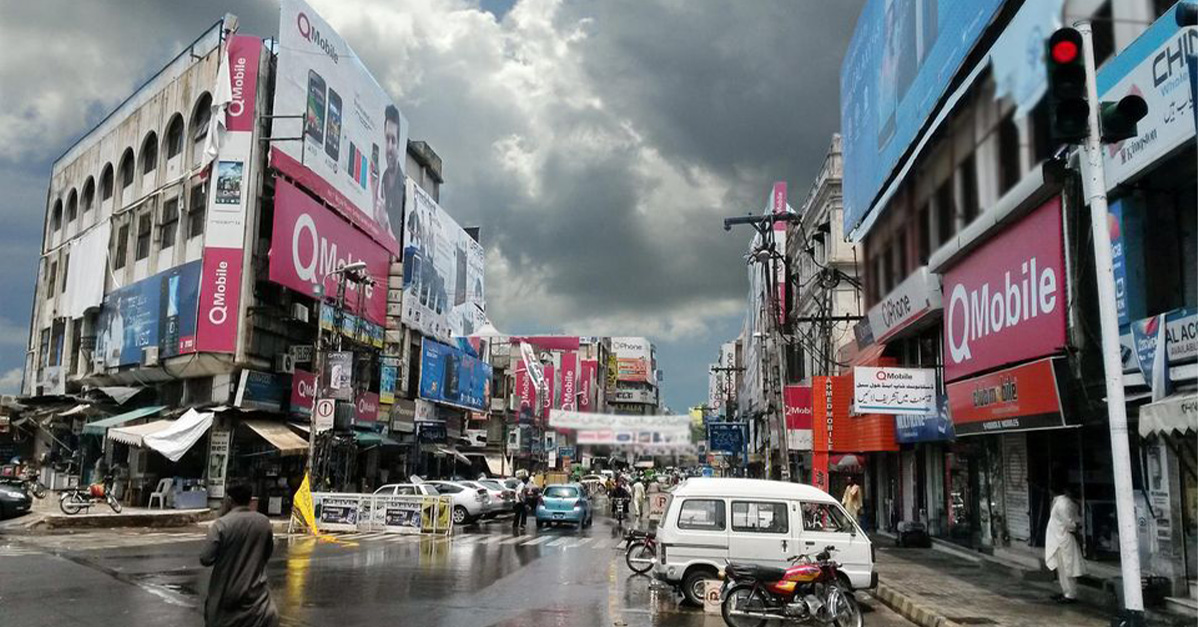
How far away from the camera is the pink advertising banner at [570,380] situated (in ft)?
278

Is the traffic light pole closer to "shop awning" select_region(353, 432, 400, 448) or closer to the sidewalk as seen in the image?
the sidewalk

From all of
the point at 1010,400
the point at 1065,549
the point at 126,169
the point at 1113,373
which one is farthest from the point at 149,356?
the point at 1113,373

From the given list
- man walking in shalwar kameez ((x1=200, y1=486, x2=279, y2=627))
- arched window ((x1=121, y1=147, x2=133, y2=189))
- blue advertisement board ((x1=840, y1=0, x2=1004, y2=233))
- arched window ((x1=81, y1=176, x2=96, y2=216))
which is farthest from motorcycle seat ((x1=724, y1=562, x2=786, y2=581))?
arched window ((x1=81, y1=176, x2=96, y2=216))

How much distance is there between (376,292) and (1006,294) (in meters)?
35.4

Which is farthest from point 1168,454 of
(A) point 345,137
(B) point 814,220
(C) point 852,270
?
(A) point 345,137

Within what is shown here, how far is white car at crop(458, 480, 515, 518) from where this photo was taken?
31.7 metres

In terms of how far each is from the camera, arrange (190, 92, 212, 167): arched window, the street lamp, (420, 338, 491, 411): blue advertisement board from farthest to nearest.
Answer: (420, 338, 491, 411): blue advertisement board → (190, 92, 212, 167): arched window → the street lamp

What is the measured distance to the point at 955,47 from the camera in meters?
18.5

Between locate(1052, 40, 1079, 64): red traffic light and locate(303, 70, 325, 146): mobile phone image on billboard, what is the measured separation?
107 feet

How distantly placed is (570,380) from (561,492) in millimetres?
56271

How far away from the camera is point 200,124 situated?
1412 inches

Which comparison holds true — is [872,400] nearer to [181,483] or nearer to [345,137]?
[181,483]

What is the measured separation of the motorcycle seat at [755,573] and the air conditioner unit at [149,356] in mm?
29726

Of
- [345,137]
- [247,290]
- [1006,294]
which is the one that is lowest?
[1006,294]
